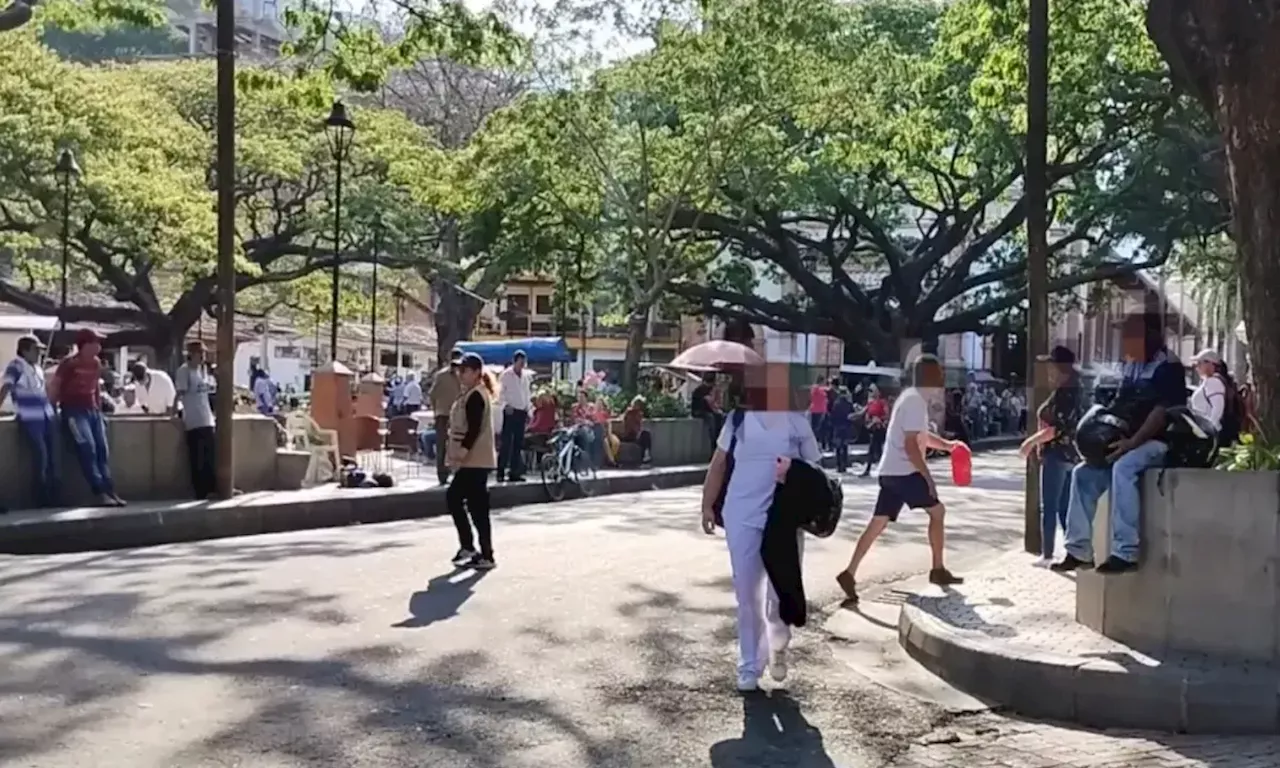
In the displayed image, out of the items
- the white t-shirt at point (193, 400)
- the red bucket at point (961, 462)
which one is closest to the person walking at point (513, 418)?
the white t-shirt at point (193, 400)

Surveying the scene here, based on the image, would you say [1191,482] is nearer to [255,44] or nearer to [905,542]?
[905,542]

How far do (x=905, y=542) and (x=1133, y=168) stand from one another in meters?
22.9

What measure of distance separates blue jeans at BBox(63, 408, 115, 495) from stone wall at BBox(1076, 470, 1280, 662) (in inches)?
396

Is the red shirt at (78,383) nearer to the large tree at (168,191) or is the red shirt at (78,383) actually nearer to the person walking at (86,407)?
the person walking at (86,407)

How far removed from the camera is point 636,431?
24.4m

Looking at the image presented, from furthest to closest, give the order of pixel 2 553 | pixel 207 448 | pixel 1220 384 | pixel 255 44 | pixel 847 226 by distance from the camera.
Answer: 1. pixel 255 44
2. pixel 847 226
3. pixel 207 448
4. pixel 1220 384
5. pixel 2 553

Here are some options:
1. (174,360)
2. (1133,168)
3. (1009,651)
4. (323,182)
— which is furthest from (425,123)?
(1009,651)

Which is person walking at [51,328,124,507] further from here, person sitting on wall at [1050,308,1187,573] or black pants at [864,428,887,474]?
black pants at [864,428,887,474]

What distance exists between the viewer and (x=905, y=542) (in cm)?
1354

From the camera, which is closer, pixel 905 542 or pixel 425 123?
pixel 905 542

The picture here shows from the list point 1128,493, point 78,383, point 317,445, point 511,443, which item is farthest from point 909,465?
point 317,445

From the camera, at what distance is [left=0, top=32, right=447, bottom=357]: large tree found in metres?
29.9

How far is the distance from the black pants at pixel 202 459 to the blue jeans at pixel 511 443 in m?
4.89

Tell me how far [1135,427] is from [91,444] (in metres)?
10.1
